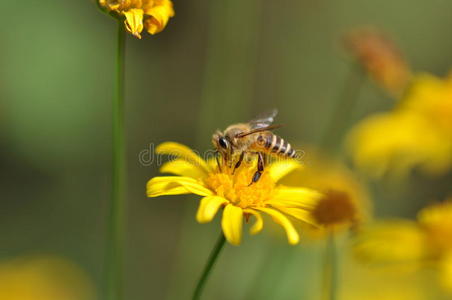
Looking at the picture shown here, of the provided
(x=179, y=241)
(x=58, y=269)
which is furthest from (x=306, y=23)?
(x=58, y=269)

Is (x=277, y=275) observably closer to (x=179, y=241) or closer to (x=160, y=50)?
(x=179, y=241)

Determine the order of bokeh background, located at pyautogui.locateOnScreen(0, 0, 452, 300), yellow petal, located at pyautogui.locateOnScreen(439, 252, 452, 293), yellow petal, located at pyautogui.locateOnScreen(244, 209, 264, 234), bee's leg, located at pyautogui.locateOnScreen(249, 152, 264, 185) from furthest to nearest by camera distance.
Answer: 1. bokeh background, located at pyautogui.locateOnScreen(0, 0, 452, 300)
2. bee's leg, located at pyautogui.locateOnScreen(249, 152, 264, 185)
3. yellow petal, located at pyautogui.locateOnScreen(439, 252, 452, 293)
4. yellow petal, located at pyautogui.locateOnScreen(244, 209, 264, 234)

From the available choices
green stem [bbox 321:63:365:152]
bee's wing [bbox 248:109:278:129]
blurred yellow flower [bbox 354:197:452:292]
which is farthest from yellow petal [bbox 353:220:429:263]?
green stem [bbox 321:63:365:152]

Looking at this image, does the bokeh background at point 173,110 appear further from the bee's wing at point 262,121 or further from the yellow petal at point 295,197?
the yellow petal at point 295,197

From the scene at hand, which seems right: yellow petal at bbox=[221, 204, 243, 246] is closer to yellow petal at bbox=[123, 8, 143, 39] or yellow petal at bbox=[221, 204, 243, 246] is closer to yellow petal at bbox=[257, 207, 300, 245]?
yellow petal at bbox=[257, 207, 300, 245]

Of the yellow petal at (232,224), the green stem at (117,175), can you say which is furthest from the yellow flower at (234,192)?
the green stem at (117,175)
